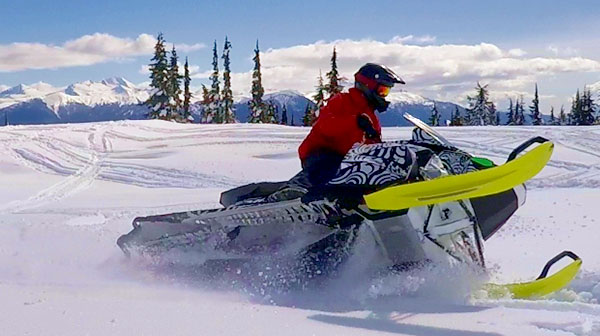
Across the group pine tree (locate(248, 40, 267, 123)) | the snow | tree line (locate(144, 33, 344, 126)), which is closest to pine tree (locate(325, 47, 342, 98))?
tree line (locate(144, 33, 344, 126))

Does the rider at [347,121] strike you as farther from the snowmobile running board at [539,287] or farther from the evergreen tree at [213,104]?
the evergreen tree at [213,104]

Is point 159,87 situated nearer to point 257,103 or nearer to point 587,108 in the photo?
point 257,103

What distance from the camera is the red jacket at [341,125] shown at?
4883mm

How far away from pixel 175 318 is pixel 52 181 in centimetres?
1004

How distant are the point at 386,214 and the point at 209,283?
1.44 metres

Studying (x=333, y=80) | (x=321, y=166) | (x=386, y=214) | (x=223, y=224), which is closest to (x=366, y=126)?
(x=321, y=166)

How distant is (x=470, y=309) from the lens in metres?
3.78

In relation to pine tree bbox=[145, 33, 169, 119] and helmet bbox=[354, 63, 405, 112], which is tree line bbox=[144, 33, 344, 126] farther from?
helmet bbox=[354, 63, 405, 112]

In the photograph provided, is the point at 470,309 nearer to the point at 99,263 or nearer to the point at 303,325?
the point at 303,325

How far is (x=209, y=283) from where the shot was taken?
4855mm

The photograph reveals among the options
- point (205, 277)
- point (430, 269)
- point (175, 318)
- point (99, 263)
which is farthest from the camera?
point (99, 263)

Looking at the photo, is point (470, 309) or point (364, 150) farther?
point (364, 150)

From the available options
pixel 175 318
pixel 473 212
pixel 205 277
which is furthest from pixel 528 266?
pixel 175 318

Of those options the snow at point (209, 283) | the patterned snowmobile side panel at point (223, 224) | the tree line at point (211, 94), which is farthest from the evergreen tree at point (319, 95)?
the patterned snowmobile side panel at point (223, 224)
